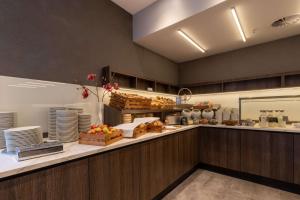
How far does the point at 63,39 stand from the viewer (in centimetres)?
199

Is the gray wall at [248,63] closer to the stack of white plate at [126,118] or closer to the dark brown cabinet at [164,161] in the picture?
the dark brown cabinet at [164,161]

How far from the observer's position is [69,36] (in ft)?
6.73

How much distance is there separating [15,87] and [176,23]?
2.27 meters

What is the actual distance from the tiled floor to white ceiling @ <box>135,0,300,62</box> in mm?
2610

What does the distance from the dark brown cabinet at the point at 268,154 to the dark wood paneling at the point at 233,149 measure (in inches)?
2.6

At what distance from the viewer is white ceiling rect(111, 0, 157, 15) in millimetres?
2719

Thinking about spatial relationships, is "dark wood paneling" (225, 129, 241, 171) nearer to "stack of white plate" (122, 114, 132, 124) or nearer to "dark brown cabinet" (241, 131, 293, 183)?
"dark brown cabinet" (241, 131, 293, 183)

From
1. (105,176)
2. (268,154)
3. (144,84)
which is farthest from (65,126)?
(268,154)

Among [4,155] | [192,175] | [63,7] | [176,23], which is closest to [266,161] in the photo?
[192,175]

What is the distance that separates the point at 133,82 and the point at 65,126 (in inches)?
63.6

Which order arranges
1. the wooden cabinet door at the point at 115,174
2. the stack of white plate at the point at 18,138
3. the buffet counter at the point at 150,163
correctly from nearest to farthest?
the buffet counter at the point at 150,163, the stack of white plate at the point at 18,138, the wooden cabinet door at the point at 115,174

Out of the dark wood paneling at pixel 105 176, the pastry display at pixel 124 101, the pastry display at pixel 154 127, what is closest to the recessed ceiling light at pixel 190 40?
the pastry display at pixel 124 101

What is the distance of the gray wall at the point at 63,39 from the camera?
1.59 meters

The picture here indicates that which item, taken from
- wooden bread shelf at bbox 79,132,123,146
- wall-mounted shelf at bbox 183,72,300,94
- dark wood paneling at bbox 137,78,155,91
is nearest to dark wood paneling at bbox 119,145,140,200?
wooden bread shelf at bbox 79,132,123,146
